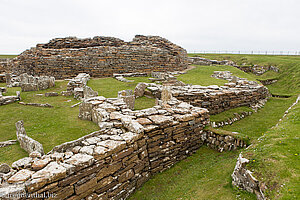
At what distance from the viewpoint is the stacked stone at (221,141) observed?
8102mm

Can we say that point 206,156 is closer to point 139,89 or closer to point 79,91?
point 139,89

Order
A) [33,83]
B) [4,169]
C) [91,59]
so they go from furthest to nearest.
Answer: [91,59] < [33,83] < [4,169]

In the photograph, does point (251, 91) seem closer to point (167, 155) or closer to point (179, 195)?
point (167, 155)

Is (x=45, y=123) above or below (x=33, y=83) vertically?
below

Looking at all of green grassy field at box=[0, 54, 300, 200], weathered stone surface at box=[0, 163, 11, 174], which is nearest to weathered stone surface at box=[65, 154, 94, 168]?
weathered stone surface at box=[0, 163, 11, 174]

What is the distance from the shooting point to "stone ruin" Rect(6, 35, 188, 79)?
21719 millimetres

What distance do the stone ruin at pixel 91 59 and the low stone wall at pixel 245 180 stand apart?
2028 cm

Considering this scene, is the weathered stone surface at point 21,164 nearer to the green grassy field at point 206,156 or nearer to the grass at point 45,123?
the grass at point 45,123

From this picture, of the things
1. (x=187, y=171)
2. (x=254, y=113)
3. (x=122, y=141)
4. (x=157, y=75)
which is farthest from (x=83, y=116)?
(x=157, y=75)

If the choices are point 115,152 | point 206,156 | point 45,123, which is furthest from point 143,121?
point 45,123

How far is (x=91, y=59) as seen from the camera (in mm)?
22469

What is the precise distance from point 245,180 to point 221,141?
3.52 m

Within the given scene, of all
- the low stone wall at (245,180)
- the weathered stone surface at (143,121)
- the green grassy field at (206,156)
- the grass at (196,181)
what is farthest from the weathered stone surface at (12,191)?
the low stone wall at (245,180)

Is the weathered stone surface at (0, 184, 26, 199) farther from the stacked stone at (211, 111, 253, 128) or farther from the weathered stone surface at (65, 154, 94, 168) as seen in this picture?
the stacked stone at (211, 111, 253, 128)
